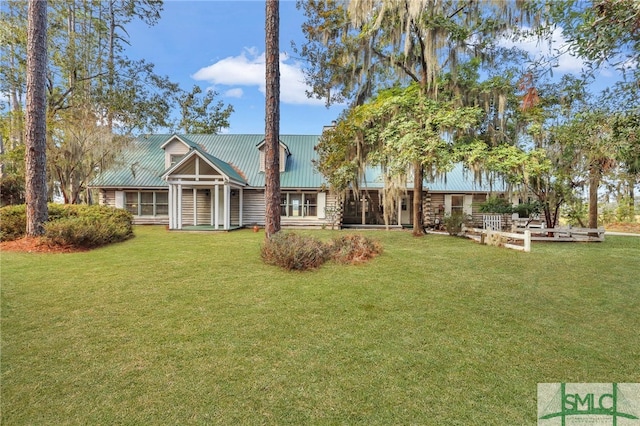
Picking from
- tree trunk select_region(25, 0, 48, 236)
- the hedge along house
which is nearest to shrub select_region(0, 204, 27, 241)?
tree trunk select_region(25, 0, 48, 236)

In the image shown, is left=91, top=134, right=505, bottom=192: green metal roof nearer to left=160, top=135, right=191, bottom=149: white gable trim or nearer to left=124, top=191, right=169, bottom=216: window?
left=160, top=135, right=191, bottom=149: white gable trim

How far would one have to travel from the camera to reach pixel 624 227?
1925 centimetres

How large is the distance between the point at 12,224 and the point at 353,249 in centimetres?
1049

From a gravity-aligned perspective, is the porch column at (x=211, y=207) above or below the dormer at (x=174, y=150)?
below

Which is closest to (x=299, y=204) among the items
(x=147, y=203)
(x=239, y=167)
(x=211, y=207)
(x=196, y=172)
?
(x=239, y=167)

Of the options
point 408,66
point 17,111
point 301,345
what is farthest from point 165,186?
point 301,345

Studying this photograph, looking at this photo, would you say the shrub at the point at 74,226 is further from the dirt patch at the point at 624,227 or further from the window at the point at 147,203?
the dirt patch at the point at 624,227

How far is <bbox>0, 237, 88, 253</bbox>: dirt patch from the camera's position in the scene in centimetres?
799

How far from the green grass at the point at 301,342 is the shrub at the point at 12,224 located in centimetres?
355

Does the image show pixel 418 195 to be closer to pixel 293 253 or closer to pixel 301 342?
pixel 293 253

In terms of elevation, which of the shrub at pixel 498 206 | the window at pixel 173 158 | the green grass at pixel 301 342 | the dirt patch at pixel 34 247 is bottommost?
the green grass at pixel 301 342

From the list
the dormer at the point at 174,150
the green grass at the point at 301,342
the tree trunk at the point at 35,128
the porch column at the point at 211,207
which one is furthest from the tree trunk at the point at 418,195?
the dormer at the point at 174,150

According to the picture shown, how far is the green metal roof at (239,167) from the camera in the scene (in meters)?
17.0

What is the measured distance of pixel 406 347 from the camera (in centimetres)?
338
